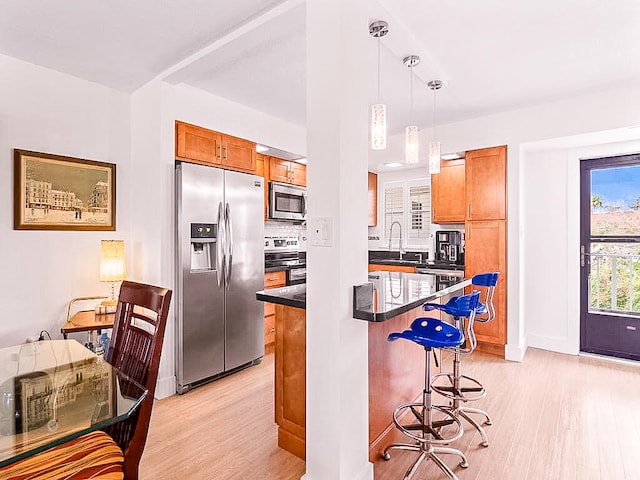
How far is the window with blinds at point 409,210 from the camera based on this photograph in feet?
16.8

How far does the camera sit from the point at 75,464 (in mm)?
1195

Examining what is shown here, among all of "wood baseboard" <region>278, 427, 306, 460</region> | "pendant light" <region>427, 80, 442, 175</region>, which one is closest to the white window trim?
"pendant light" <region>427, 80, 442, 175</region>

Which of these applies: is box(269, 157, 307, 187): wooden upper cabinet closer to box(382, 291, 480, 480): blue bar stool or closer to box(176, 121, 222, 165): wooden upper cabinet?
box(176, 121, 222, 165): wooden upper cabinet

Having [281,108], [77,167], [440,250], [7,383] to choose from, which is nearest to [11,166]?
[77,167]

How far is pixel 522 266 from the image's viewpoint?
12.7 feet

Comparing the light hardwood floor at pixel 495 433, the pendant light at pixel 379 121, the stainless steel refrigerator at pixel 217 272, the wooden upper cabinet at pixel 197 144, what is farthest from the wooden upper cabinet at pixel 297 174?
the pendant light at pixel 379 121

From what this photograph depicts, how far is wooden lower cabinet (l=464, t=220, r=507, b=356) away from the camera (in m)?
3.80

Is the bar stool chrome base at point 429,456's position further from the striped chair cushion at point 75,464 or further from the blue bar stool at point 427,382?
the striped chair cushion at point 75,464

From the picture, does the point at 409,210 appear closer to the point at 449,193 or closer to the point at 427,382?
the point at 449,193

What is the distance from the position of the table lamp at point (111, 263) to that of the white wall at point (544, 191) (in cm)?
351

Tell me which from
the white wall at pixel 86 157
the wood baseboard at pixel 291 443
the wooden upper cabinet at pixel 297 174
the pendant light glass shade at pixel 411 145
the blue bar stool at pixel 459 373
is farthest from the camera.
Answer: the wooden upper cabinet at pixel 297 174

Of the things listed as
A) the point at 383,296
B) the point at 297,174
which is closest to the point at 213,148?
the point at 297,174

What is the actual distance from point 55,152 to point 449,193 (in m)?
3.87

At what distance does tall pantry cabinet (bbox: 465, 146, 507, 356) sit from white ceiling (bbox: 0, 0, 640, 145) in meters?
0.78
